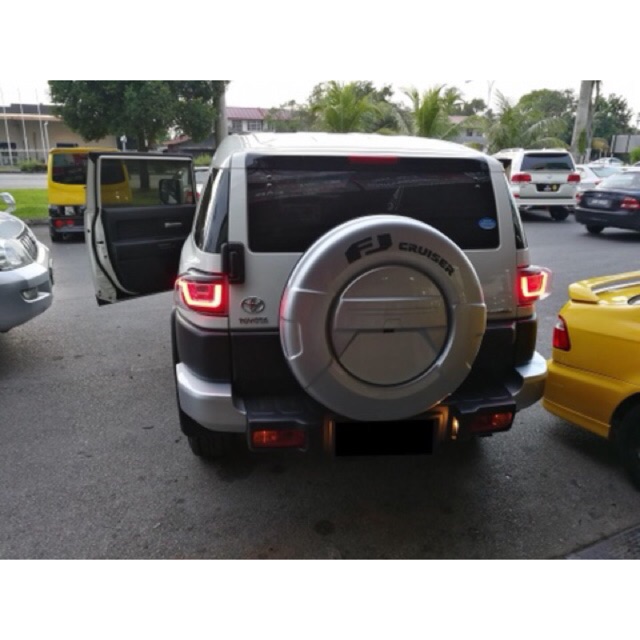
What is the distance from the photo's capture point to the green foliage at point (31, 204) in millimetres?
13688

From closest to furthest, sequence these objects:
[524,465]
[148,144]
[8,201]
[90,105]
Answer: [524,465], [8,201], [90,105], [148,144]

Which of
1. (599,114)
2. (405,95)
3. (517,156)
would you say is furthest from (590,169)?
(599,114)

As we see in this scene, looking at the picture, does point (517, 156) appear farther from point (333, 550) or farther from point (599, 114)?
point (599, 114)

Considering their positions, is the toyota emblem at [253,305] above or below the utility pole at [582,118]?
below

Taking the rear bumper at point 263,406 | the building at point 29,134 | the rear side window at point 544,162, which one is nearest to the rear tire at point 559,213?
the rear side window at point 544,162

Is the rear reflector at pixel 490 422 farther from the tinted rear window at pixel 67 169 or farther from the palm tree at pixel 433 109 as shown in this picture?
the palm tree at pixel 433 109

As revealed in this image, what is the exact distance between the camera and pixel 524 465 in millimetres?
3248

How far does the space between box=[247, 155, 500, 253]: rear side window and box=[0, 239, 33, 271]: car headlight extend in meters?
2.94

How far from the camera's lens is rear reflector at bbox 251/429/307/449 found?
7.80ft

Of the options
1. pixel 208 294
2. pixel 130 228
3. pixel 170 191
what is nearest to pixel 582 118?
pixel 170 191

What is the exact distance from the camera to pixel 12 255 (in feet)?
14.9

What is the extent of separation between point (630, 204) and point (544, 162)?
2940 millimetres

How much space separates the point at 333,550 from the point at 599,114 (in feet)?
206

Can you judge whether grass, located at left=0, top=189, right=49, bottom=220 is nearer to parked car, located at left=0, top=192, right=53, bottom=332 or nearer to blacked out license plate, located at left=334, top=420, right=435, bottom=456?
parked car, located at left=0, top=192, right=53, bottom=332
